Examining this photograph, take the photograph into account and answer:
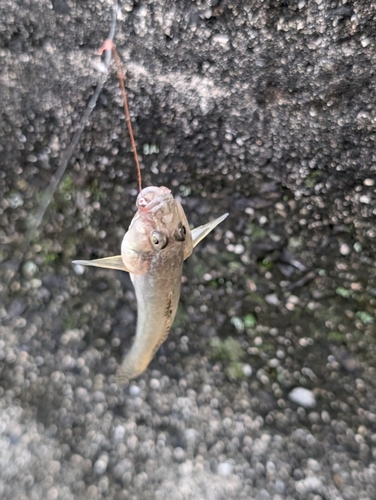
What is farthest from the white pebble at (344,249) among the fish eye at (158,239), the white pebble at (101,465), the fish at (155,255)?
the white pebble at (101,465)

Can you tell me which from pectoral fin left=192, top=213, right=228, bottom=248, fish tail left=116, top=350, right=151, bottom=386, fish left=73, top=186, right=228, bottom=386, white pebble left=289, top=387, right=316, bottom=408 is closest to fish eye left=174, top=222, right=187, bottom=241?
fish left=73, top=186, right=228, bottom=386

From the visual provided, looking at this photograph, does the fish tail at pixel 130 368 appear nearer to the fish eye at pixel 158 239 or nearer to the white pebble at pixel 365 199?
the fish eye at pixel 158 239

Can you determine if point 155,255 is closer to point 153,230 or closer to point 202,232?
point 153,230

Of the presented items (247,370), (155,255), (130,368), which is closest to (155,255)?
(155,255)

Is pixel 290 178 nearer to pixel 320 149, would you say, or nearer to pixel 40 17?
pixel 320 149

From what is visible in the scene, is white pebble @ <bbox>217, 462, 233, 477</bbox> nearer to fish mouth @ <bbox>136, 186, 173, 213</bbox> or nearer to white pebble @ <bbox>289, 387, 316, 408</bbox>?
white pebble @ <bbox>289, 387, 316, 408</bbox>

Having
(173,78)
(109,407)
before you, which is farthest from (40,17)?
(109,407)
